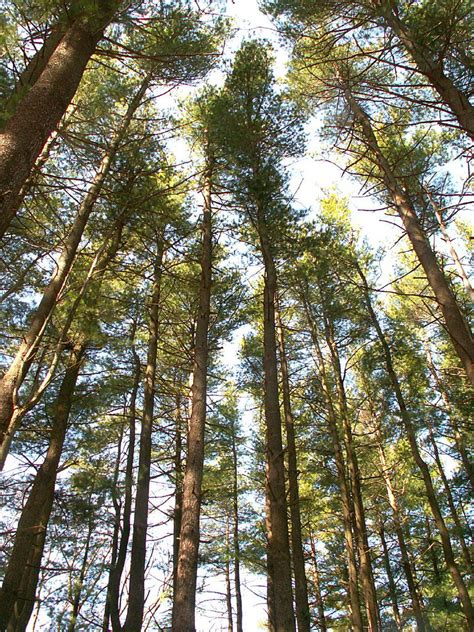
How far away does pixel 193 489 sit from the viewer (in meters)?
5.39

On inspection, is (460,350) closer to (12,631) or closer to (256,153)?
(12,631)

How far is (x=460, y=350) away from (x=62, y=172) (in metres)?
6.46

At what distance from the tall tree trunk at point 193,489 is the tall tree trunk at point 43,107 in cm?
391

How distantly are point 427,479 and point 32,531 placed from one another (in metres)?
7.10

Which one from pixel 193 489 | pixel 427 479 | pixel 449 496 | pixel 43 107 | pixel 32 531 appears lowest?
pixel 32 531

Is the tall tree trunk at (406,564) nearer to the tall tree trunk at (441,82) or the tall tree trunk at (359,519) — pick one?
the tall tree trunk at (359,519)

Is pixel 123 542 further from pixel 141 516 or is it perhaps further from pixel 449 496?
pixel 449 496

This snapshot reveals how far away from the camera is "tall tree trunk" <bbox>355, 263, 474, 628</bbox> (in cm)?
782

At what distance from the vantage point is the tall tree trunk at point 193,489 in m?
4.70

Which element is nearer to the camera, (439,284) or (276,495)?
(439,284)

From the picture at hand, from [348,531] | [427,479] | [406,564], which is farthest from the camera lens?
[406,564]

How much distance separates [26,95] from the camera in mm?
2928

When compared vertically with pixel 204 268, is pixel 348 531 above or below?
below

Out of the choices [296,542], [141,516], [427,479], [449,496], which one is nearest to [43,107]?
[141,516]
